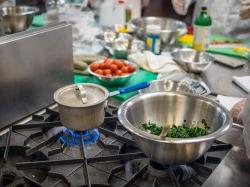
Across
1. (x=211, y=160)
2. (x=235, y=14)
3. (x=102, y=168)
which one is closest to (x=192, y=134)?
(x=211, y=160)

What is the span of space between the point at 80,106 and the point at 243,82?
724 millimetres

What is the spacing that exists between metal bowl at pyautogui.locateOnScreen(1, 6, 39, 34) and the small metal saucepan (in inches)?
27.5

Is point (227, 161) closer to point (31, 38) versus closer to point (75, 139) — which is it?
point (75, 139)

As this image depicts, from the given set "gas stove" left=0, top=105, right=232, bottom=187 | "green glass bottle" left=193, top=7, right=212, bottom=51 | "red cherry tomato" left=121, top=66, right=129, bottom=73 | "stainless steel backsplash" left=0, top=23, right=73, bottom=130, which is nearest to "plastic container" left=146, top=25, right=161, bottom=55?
"green glass bottle" left=193, top=7, right=212, bottom=51

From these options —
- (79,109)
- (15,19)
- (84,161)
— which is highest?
(15,19)

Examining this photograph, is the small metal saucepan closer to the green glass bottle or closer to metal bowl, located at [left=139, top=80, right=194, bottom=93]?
metal bowl, located at [left=139, top=80, right=194, bottom=93]

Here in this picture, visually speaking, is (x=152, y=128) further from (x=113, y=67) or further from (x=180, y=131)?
(x=113, y=67)

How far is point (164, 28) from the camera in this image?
1.63 metres

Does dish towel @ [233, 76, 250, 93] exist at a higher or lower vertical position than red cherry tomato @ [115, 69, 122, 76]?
lower

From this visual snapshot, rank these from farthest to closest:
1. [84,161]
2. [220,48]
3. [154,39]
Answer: [220,48]
[154,39]
[84,161]

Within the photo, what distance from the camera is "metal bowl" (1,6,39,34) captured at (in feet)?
4.45

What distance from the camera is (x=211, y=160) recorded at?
732 mm

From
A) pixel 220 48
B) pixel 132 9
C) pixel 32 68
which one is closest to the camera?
pixel 32 68

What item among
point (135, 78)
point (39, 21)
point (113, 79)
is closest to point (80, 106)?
point (113, 79)
